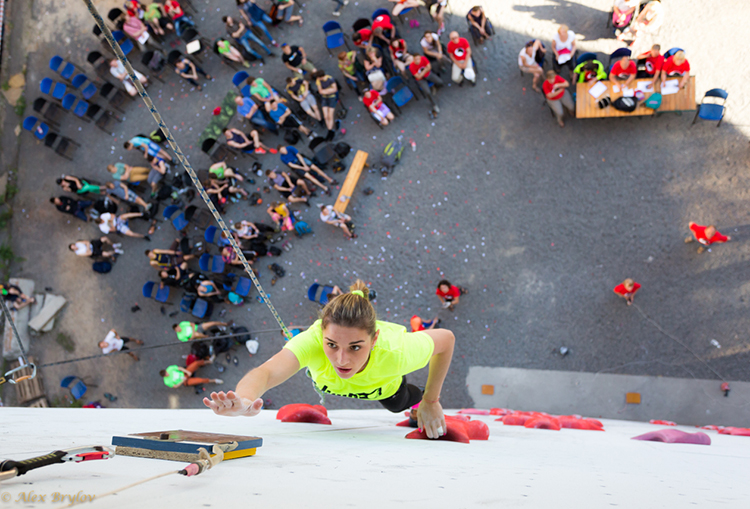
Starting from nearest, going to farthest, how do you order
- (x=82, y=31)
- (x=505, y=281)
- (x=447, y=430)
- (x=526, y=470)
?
(x=526, y=470), (x=447, y=430), (x=505, y=281), (x=82, y=31)

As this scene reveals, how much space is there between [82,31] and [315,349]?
11.1 meters

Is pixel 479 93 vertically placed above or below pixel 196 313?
above

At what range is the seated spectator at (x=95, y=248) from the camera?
8836 millimetres

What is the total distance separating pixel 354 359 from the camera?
2391 mm

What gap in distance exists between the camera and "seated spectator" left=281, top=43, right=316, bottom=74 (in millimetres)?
7961

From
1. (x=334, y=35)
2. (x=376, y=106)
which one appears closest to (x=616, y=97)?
(x=376, y=106)

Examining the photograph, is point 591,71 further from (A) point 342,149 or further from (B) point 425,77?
(A) point 342,149

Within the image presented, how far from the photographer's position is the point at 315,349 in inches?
A: 102

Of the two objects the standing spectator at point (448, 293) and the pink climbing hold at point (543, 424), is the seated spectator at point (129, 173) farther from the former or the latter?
the pink climbing hold at point (543, 424)

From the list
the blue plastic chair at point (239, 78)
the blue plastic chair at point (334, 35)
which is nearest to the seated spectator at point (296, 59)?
the blue plastic chair at point (334, 35)

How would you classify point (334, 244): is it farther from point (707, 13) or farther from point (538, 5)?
point (707, 13)

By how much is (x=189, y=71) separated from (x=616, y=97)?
24.4 ft

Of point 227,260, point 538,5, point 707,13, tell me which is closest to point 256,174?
point 227,260

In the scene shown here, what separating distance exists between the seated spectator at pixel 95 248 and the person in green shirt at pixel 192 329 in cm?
222
